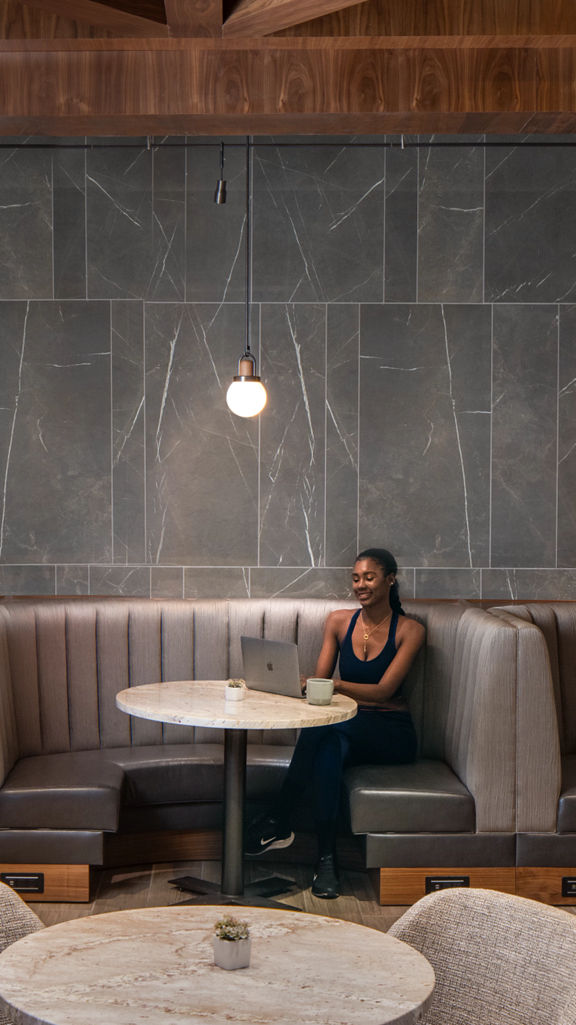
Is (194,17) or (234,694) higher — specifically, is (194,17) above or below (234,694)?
above

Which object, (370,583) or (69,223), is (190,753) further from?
(69,223)

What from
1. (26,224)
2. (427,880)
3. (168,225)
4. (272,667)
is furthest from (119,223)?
(427,880)

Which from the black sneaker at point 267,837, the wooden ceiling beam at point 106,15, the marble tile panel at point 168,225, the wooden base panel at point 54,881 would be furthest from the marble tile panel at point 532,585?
the wooden ceiling beam at point 106,15

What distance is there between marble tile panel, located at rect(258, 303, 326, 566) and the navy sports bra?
2.55ft

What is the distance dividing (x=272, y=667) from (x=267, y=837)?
74cm

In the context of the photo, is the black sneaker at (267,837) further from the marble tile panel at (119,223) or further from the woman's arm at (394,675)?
the marble tile panel at (119,223)

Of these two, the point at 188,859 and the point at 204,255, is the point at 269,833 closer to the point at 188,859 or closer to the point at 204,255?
the point at 188,859

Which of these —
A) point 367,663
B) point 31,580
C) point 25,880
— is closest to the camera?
point 25,880

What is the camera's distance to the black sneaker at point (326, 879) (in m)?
3.98

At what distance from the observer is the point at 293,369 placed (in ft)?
17.0

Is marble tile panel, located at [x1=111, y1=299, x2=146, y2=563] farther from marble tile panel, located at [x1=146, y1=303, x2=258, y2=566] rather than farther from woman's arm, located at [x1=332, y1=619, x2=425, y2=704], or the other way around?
woman's arm, located at [x1=332, y1=619, x2=425, y2=704]

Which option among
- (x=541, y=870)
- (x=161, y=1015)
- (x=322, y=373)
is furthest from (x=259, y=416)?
(x=161, y=1015)

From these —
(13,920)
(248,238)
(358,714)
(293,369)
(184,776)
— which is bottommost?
(184,776)

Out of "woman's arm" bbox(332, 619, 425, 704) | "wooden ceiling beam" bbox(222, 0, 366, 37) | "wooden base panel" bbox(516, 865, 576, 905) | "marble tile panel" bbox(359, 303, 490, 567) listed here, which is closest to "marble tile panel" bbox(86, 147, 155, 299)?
"marble tile panel" bbox(359, 303, 490, 567)
